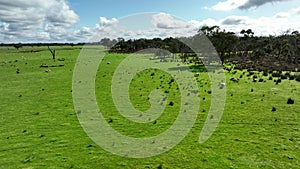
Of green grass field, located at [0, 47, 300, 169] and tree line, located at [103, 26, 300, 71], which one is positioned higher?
tree line, located at [103, 26, 300, 71]

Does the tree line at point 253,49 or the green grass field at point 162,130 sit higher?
the tree line at point 253,49

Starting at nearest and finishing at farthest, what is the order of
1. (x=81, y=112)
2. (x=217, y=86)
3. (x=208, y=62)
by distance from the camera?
1. (x=81, y=112)
2. (x=217, y=86)
3. (x=208, y=62)

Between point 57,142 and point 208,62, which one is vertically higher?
point 208,62

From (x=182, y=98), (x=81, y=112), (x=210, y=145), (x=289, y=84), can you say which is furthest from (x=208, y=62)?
(x=210, y=145)

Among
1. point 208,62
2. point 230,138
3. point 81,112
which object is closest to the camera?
point 230,138

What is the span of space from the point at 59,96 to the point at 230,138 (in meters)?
15.3

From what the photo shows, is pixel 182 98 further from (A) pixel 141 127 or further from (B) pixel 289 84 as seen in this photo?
(B) pixel 289 84

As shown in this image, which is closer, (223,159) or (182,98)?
(223,159)

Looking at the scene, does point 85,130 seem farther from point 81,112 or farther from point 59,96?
point 59,96

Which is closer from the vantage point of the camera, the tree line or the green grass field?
the green grass field

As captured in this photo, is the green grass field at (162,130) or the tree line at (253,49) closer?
the green grass field at (162,130)

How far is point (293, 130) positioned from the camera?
11.8 metres

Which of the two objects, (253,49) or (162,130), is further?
(253,49)

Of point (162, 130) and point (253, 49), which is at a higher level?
point (253, 49)
